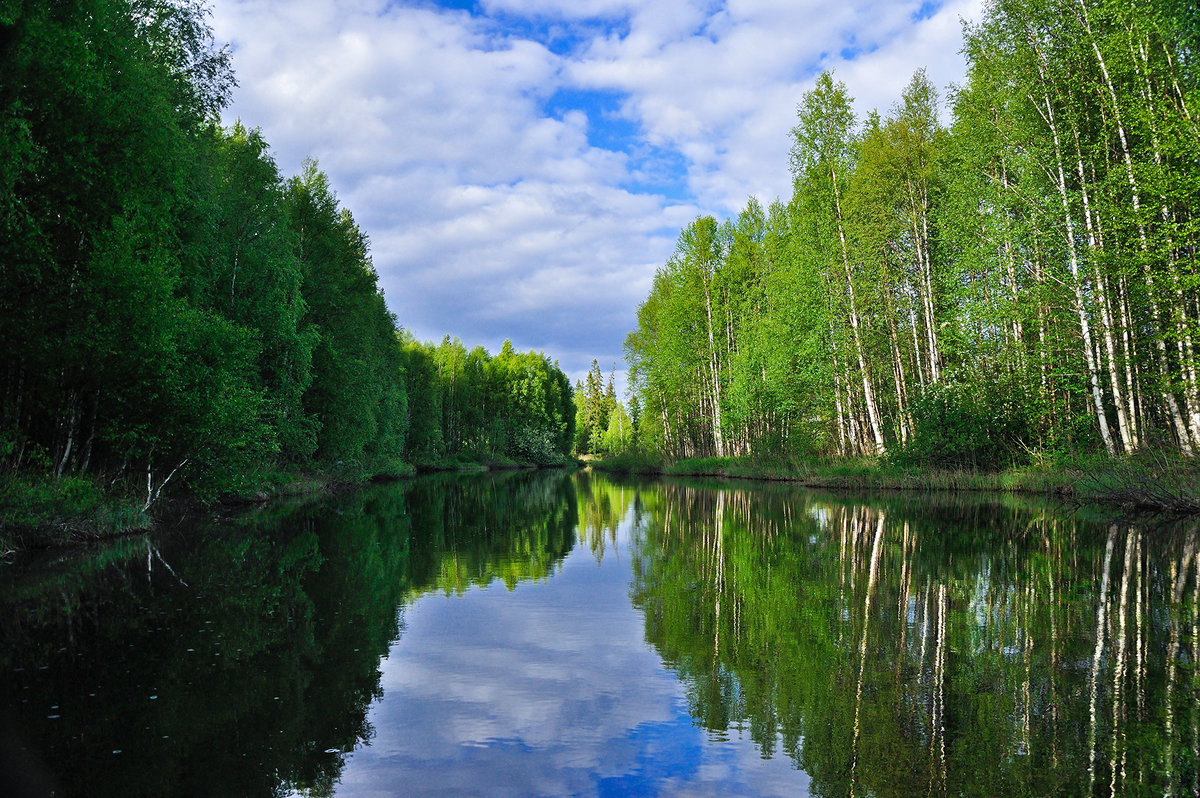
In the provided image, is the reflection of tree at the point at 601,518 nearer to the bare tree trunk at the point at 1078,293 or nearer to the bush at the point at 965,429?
the bush at the point at 965,429

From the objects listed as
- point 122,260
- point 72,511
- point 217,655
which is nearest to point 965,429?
point 217,655

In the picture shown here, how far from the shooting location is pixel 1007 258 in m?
21.5

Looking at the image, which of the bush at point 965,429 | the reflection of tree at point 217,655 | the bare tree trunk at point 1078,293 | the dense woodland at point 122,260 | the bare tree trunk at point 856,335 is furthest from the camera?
the bare tree trunk at point 856,335

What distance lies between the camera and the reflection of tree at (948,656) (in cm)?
420

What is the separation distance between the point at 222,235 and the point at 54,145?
1092 centimetres

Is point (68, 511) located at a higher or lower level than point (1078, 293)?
lower

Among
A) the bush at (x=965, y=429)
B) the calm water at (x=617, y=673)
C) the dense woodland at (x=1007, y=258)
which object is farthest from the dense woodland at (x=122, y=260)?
the bush at (x=965, y=429)

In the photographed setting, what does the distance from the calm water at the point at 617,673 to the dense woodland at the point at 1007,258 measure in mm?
8456

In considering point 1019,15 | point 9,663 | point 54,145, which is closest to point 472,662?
point 9,663

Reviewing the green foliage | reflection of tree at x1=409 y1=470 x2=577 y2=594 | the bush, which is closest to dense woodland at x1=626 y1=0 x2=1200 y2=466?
the bush

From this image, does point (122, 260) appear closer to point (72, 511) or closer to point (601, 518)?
point (72, 511)

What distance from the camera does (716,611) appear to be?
836 cm

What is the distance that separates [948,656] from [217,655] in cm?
666

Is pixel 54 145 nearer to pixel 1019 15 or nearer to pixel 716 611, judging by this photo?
pixel 716 611
